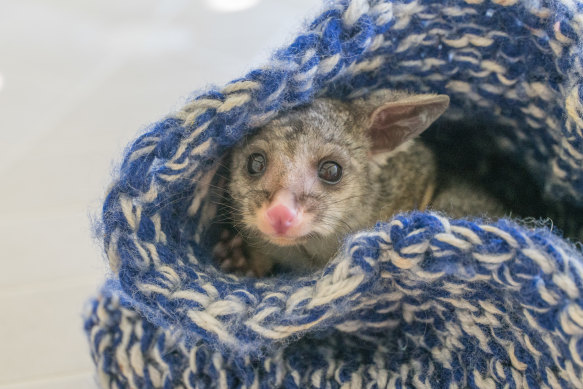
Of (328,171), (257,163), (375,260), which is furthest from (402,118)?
(375,260)

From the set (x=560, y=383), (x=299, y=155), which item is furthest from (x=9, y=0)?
(x=560, y=383)

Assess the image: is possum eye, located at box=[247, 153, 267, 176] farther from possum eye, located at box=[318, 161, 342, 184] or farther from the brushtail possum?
possum eye, located at box=[318, 161, 342, 184]

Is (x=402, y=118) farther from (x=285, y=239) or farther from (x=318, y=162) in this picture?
(x=285, y=239)

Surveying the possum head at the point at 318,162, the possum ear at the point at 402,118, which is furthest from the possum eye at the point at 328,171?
the possum ear at the point at 402,118

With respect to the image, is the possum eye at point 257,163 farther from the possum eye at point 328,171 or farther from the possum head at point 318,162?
the possum eye at point 328,171

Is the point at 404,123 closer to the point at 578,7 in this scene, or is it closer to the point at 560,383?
the point at 578,7

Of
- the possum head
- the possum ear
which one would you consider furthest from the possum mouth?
the possum ear
